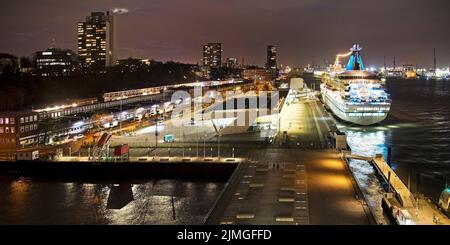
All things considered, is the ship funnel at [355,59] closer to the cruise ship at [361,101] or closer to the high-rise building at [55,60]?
the cruise ship at [361,101]

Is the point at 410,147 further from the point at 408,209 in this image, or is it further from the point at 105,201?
the point at 105,201

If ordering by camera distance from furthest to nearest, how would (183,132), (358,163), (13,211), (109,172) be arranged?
(183,132)
(358,163)
(109,172)
(13,211)

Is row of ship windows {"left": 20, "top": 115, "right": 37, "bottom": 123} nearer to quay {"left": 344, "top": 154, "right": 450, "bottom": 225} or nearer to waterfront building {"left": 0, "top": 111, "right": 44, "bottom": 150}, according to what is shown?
waterfront building {"left": 0, "top": 111, "right": 44, "bottom": 150}

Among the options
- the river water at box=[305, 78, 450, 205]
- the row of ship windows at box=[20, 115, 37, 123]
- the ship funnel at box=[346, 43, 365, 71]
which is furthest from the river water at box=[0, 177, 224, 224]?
the ship funnel at box=[346, 43, 365, 71]

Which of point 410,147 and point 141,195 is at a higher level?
point 410,147

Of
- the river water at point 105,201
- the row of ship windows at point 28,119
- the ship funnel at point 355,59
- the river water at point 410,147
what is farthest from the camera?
the ship funnel at point 355,59

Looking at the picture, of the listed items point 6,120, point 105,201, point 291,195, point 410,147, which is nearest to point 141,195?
point 105,201

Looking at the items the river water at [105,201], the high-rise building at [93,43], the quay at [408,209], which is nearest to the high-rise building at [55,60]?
the high-rise building at [93,43]
